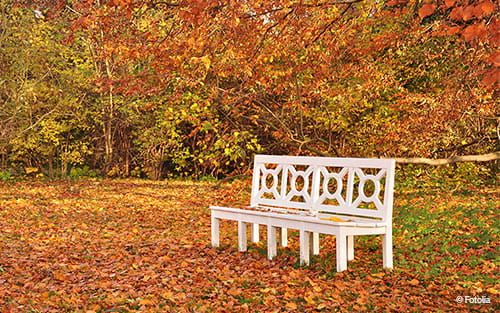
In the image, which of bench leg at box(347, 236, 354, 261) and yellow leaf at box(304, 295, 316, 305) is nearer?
yellow leaf at box(304, 295, 316, 305)

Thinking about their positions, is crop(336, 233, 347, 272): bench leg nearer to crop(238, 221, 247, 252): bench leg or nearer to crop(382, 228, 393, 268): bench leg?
crop(382, 228, 393, 268): bench leg

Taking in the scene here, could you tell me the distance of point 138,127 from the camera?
15.9m

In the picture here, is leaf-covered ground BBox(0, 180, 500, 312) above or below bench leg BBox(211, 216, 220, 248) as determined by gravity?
below

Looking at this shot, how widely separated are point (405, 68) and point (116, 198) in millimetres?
5826

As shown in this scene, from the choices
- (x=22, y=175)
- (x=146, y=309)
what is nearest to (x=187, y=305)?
(x=146, y=309)

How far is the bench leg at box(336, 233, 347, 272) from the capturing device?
217 inches

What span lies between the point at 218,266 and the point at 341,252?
3.98 ft

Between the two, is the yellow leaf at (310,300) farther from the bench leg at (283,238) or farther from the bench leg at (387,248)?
the bench leg at (283,238)

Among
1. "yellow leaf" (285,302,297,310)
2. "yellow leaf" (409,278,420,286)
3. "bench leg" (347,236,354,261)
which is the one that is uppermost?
→ "bench leg" (347,236,354,261)

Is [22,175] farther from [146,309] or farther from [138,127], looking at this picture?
[146,309]

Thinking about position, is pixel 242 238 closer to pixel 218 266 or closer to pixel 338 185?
pixel 218 266

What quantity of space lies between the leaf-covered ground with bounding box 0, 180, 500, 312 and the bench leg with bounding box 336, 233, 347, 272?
0.07 meters

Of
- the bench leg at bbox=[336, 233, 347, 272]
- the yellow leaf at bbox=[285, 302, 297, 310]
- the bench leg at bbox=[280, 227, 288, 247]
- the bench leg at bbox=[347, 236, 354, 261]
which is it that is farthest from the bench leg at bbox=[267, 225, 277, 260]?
the yellow leaf at bbox=[285, 302, 297, 310]

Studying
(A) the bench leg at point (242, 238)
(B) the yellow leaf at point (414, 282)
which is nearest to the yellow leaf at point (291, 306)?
(B) the yellow leaf at point (414, 282)
